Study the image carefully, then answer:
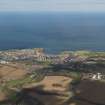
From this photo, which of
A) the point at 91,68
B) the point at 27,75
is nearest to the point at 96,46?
the point at 91,68

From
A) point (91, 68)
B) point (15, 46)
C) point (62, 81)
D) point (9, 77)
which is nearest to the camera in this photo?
point (62, 81)

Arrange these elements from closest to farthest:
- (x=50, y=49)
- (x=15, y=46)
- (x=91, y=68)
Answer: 1. (x=91, y=68)
2. (x=50, y=49)
3. (x=15, y=46)

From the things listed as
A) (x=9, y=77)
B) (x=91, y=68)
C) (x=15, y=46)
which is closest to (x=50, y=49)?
(x=15, y=46)

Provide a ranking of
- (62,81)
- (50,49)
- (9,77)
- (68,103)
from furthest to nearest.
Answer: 1. (50,49)
2. (9,77)
3. (62,81)
4. (68,103)

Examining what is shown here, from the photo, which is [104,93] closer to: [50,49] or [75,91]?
[75,91]

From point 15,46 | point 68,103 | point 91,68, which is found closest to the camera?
point 68,103

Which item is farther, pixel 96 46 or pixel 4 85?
pixel 96 46

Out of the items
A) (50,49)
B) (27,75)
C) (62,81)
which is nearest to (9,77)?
(27,75)

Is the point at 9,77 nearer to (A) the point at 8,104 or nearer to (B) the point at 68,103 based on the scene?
(A) the point at 8,104

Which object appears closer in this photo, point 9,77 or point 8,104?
point 8,104
